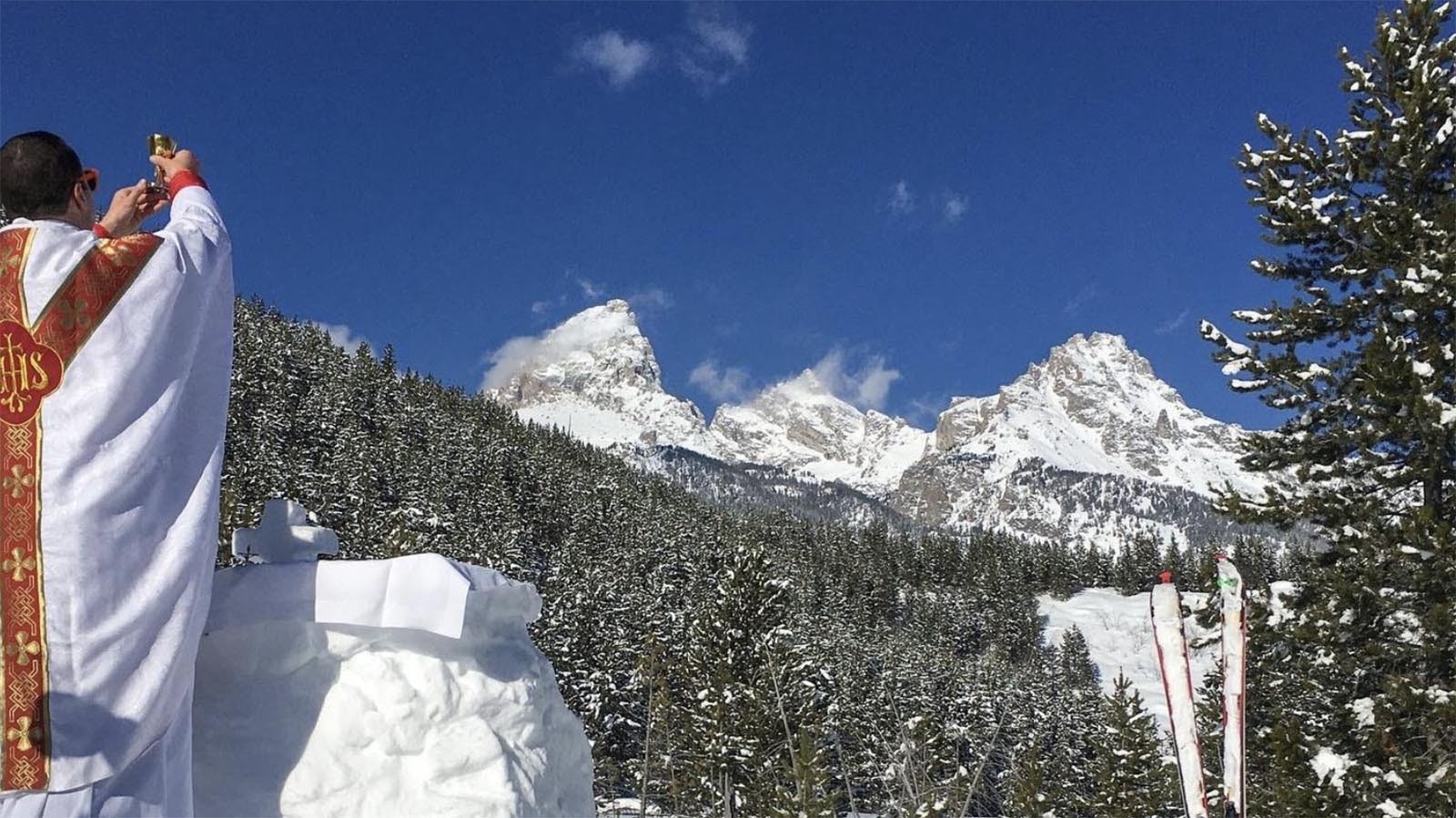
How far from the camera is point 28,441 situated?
86.0 inches

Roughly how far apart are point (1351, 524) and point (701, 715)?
16.7 metres

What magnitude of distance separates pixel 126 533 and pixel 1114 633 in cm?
10294

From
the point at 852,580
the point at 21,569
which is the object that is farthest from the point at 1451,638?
the point at 852,580

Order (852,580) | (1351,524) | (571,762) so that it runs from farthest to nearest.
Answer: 1. (852,580)
2. (1351,524)
3. (571,762)

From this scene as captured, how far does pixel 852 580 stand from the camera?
91.4 m

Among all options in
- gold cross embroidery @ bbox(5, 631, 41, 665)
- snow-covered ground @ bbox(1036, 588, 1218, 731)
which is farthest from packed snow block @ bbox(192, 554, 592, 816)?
snow-covered ground @ bbox(1036, 588, 1218, 731)

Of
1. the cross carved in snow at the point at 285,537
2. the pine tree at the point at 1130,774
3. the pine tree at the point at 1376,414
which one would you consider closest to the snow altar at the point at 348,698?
the cross carved in snow at the point at 285,537

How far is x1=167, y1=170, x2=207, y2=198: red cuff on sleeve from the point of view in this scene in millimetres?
2566

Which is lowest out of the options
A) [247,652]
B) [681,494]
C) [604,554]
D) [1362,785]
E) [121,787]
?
[121,787]

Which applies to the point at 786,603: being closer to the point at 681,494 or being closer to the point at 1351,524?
the point at 1351,524

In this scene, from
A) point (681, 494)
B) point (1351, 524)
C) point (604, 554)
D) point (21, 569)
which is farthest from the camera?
point (681, 494)

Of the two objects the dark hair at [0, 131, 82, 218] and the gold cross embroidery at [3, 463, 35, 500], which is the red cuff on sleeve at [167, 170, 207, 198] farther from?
the gold cross embroidery at [3, 463, 35, 500]

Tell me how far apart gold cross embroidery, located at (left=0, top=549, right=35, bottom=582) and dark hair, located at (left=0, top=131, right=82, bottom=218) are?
839 mm

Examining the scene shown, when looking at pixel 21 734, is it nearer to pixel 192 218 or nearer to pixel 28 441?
pixel 28 441
